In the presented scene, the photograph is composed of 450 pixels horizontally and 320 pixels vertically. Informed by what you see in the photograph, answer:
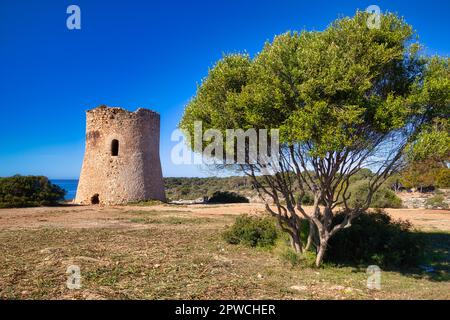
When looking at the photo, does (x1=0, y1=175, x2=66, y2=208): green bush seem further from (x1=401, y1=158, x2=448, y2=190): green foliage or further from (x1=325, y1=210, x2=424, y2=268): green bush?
(x1=401, y1=158, x2=448, y2=190): green foliage

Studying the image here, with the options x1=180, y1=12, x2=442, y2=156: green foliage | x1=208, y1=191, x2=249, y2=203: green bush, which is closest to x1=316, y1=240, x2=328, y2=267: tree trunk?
x1=180, y1=12, x2=442, y2=156: green foliage

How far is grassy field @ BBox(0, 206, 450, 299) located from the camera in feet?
21.6

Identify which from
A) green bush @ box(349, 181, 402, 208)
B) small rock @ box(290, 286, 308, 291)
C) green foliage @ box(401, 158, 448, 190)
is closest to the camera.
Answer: small rock @ box(290, 286, 308, 291)

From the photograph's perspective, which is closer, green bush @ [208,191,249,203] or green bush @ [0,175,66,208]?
green bush @ [0,175,66,208]

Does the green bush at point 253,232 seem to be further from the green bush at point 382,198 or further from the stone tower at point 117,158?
the green bush at point 382,198

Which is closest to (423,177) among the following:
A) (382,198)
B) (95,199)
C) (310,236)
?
(382,198)

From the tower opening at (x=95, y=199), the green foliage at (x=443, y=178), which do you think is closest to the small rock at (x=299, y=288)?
the tower opening at (x=95, y=199)

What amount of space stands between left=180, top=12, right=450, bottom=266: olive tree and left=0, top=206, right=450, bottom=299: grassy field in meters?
1.73

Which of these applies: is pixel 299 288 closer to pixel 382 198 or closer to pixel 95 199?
pixel 95 199

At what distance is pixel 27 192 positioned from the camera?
2512 centimetres

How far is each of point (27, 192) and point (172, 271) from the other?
21.5 meters

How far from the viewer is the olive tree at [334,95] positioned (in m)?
7.34
